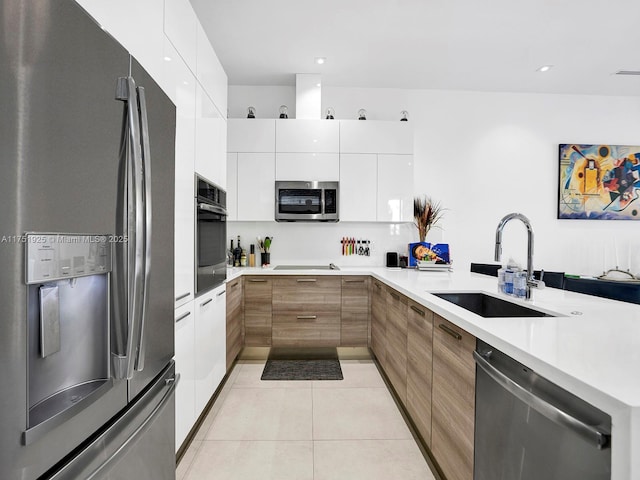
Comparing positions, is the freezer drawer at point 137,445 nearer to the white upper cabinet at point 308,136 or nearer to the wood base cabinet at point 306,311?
the wood base cabinet at point 306,311

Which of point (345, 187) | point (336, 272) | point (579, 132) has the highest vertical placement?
point (579, 132)

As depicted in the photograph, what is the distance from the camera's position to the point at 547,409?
901mm

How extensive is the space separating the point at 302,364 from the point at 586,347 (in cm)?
267

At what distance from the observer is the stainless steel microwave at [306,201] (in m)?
3.62

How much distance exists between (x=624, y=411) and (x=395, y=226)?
3.40 meters

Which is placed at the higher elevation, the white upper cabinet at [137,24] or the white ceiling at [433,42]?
the white ceiling at [433,42]

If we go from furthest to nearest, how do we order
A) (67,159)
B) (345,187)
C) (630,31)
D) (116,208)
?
(345,187), (630,31), (116,208), (67,159)

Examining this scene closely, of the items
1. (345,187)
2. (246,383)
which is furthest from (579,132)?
(246,383)

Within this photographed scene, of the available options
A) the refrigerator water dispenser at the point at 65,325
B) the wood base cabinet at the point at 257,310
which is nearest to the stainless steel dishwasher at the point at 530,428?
the refrigerator water dispenser at the point at 65,325

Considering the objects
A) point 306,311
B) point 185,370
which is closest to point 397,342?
point 306,311

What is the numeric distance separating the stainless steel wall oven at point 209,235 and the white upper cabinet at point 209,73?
602mm

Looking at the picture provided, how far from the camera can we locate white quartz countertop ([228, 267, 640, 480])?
26.7 inches

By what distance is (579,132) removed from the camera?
4098mm

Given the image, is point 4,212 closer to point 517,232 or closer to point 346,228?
point 346,228
